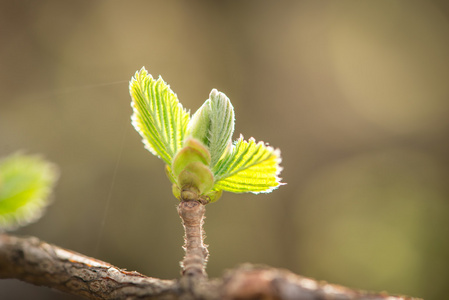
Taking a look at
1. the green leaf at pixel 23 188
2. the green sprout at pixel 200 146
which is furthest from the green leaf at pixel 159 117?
the green leaf at pixel 23 188

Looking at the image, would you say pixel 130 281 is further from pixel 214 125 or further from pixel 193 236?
pixel 214 125

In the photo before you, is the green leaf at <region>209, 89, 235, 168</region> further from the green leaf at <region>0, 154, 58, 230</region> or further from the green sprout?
the green leaf at <region>0, 154, 58, 230</region>

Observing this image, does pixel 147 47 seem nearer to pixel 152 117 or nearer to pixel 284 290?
pixel 152 117

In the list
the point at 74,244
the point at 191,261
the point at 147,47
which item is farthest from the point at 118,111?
the point at 191,261

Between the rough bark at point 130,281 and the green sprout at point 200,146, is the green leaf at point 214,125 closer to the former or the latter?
the green sprout at point 200,146

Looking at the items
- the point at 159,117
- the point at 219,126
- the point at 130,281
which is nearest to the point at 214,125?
the point at 219,126

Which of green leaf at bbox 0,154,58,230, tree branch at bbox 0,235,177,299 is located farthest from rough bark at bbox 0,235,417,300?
green leaf at bbox 0,154,58,230
